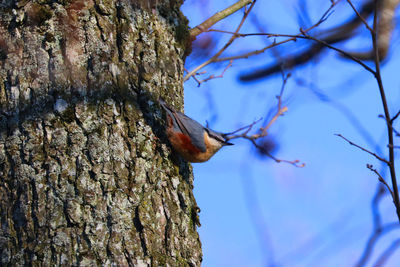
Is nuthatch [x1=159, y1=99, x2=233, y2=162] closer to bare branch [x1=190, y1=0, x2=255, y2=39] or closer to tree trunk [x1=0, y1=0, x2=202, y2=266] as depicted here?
tree trunk [x1=0, y1=0, x2=202, y2=266]

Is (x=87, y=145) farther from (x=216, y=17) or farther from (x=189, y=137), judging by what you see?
(x=216, y=17)

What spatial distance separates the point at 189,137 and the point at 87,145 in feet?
2.26

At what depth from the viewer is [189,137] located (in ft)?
7.52

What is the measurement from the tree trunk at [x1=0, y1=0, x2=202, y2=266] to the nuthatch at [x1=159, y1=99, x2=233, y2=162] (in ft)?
0.18

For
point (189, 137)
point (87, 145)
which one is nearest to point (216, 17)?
point (189, 137)

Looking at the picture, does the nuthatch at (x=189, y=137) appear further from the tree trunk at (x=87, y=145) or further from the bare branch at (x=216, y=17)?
the bare branch at (x=216, y=17)

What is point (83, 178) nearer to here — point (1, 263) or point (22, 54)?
point (1, 263)

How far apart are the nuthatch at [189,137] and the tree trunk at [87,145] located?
0.05 meters

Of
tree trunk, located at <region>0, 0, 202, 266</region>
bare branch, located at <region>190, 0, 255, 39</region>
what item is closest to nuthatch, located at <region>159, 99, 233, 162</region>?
tree trunk, located at <region>0, 0, 202, 266</region>

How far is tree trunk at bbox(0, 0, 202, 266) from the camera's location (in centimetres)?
158

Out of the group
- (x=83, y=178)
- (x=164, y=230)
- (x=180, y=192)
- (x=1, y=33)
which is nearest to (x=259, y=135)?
(x=180, y=192)

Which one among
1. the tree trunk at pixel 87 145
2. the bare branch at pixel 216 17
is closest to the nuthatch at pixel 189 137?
the tree trunk at pixel 87 145

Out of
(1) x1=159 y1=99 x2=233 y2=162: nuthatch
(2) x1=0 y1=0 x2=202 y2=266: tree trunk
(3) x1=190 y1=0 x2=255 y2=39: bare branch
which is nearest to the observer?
(2) x1=0 y1=0 x2=202 y2=266: tree trunk

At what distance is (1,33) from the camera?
72.3 inches
